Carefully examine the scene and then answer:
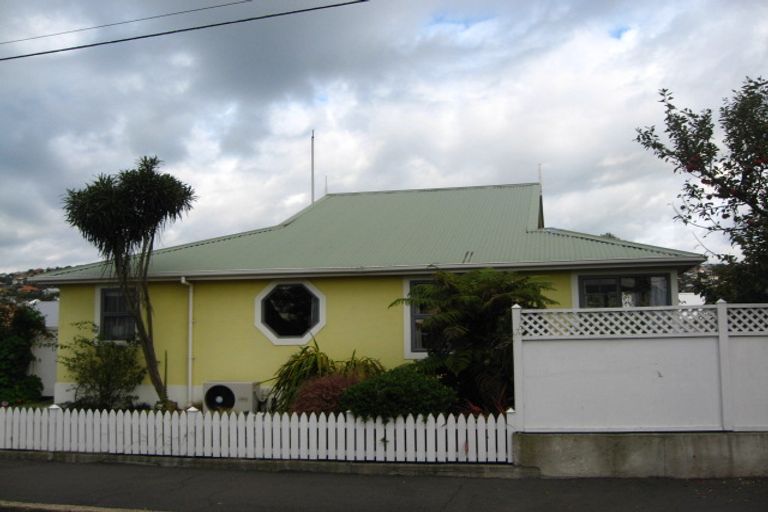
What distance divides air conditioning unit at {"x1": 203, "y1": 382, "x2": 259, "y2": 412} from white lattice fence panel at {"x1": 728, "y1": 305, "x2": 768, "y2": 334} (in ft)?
25.3

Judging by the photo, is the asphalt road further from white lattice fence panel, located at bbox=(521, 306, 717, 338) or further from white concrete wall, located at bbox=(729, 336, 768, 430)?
white lattice fence panel, located at bbox=(521, 306, 717, 338)

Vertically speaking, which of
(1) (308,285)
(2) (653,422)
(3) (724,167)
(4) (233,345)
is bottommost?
(2) (653,422)

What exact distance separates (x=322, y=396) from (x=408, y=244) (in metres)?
4.70

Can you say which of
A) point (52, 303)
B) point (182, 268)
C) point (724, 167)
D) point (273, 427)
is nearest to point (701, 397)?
point (724, 167)

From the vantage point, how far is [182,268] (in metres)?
13.1

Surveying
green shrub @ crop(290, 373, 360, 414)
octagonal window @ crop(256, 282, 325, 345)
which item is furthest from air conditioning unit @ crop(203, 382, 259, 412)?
green shrub @ crop(290, 373, 360, 414)

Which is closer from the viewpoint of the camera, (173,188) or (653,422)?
(653,422)

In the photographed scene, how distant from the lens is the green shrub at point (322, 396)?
9453mm

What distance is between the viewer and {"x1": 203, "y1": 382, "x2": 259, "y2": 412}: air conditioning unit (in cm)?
1209

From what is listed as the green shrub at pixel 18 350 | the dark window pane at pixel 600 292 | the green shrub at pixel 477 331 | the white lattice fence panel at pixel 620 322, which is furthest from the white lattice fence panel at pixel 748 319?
the green shrub at pixel 18 350

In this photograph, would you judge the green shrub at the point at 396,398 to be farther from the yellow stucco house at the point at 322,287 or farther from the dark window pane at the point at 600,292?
the dark window pane at the point at 600,292

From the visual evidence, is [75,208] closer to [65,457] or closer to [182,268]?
[182,268]

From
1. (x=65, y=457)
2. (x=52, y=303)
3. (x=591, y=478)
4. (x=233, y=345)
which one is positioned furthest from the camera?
(x=52, y=303)

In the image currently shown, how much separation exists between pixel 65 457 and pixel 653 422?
25.8 feet
